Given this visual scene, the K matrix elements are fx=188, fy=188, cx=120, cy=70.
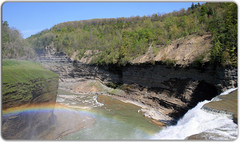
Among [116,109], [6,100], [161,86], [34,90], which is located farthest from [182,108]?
[6,100]

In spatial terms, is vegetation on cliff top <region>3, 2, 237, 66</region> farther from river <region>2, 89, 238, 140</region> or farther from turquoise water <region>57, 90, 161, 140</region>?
turquoise water <region>57, 90, 161, 140</region>

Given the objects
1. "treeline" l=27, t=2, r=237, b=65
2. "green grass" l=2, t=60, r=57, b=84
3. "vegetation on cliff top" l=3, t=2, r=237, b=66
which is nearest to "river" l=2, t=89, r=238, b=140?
"green grass" l=2, t=60, r=57, b=84

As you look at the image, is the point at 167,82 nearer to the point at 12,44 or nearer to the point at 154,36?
the point at 154,36

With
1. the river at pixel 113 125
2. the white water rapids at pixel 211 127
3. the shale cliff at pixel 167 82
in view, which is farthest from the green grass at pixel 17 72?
the white water rapids at pixel 211 127

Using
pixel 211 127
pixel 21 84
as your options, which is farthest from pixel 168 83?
pixel 21 84

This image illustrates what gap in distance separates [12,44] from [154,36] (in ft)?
80.2

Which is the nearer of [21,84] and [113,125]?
[21,84]

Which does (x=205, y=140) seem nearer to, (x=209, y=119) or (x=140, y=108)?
(x=209, y=119)

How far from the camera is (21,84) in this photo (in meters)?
9.48

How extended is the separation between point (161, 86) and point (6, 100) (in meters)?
17.4

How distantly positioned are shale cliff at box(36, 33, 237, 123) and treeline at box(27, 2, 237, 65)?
52.9 inches

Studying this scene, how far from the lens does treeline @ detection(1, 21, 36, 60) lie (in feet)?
29.8

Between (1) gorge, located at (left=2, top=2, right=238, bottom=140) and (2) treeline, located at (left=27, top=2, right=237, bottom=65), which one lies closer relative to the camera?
(1) gorge, located at (left=2, top=2, right=238, bottom=140)

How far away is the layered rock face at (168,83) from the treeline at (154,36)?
1379 millimetres
